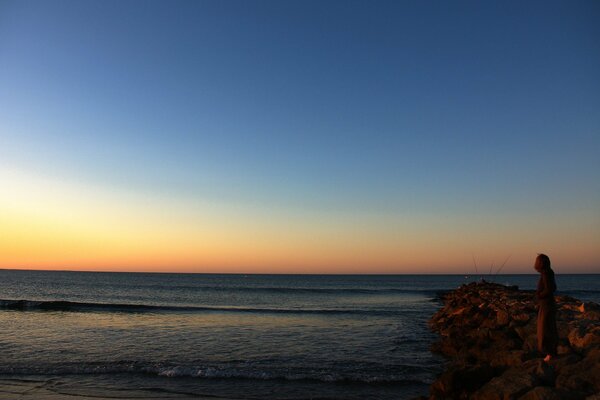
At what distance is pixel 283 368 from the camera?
1152 centimetres

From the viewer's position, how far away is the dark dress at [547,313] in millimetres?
8078

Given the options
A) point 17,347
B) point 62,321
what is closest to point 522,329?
point 17,347

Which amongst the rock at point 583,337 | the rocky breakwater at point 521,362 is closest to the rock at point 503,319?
the rocky breakwater at point 521,362

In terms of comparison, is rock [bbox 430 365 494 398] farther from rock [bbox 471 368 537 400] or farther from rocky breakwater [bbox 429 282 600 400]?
rock [bbox 471 368 537 400]

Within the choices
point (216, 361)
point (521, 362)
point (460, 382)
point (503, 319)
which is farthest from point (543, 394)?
point (216, 361)

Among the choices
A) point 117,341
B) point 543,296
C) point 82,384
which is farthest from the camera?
point 117,341

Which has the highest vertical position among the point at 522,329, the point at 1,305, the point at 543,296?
the point at 543,296

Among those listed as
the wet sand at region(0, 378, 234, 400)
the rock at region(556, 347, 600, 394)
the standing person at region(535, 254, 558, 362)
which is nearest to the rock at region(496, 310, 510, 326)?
the standing person at region(535, 254, 558, 362)

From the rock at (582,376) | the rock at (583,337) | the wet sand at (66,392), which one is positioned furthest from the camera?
the wet sand at (66,392)

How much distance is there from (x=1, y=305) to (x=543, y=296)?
3728cm

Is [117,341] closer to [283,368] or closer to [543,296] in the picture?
[283,368]

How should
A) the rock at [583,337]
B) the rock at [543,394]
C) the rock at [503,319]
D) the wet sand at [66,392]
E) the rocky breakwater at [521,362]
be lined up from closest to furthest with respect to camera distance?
the rock at [543,394], the rocky breakwater at [521,362], the rock at [583,337], the wet sand at [66,392], the rock at [503,319]

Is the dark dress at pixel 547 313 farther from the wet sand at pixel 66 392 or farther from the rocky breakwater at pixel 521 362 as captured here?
the wet sand at pixel 66 392

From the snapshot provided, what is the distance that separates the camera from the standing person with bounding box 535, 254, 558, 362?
8078 mm
